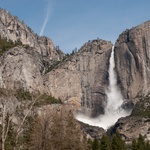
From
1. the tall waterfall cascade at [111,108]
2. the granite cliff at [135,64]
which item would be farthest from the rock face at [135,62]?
the tall waterfall cascade at [111,108]

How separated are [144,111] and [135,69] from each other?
2842cm

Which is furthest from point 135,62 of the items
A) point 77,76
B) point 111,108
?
point 77,76

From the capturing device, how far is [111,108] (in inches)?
7490

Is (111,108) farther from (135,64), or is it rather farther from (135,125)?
(135,125)

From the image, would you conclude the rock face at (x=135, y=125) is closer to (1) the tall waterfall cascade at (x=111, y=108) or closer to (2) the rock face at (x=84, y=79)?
(1) the tall waterfall cascade at (x=111, y=108)

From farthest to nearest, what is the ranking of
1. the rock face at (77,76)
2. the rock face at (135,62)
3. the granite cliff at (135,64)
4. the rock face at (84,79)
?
the rock face at (84,79)
the rock face at (135,62)
the granite cliff at (135,64)
the rock face at (77,76)

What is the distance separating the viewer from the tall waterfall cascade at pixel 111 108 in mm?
181375

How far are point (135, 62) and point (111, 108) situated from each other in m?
26.0

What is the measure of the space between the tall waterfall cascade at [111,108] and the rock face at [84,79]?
8.36 ft

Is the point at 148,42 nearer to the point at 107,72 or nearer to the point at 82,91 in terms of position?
the point at 107,72

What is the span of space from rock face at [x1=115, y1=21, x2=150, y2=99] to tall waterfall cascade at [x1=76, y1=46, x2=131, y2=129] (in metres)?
3.37

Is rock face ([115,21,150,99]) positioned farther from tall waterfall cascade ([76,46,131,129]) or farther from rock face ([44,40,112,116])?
rock face ([44,40,112,116])

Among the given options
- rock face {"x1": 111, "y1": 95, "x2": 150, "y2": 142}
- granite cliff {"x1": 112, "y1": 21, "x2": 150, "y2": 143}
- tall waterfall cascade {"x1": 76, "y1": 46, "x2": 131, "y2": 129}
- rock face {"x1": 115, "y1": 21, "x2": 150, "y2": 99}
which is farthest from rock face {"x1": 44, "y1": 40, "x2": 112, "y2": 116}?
rock face {"x1": 111, "y1": 95, "x2": 150, "y2": 142}

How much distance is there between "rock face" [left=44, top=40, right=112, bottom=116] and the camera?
596ft
